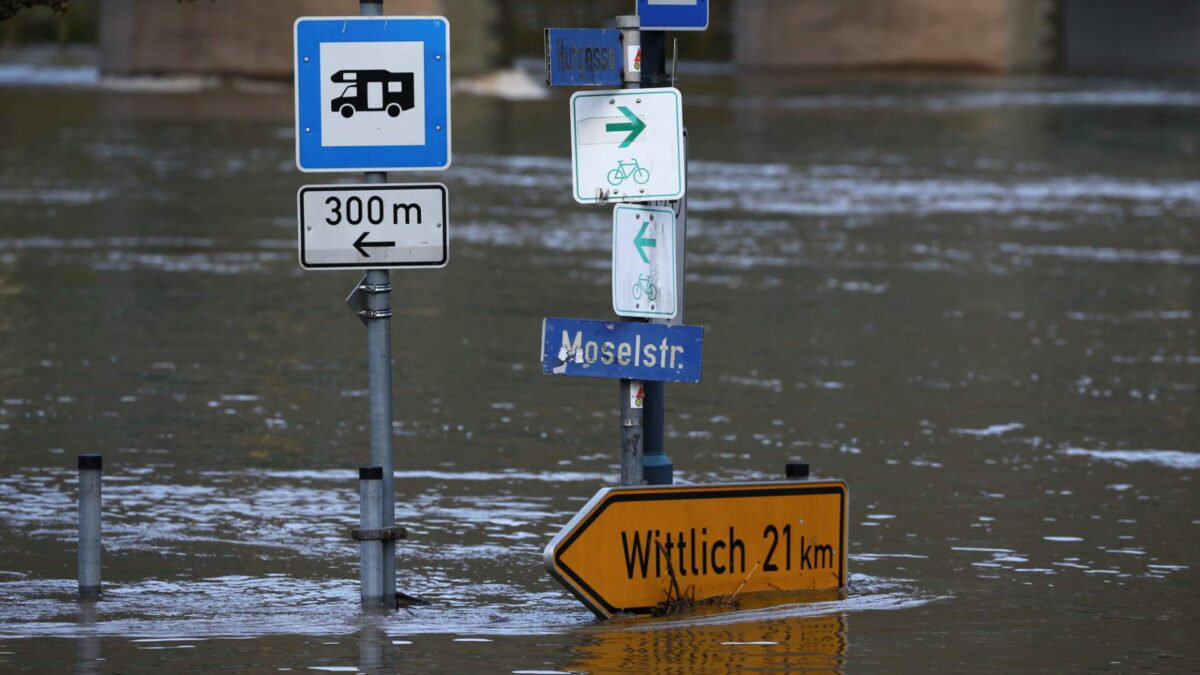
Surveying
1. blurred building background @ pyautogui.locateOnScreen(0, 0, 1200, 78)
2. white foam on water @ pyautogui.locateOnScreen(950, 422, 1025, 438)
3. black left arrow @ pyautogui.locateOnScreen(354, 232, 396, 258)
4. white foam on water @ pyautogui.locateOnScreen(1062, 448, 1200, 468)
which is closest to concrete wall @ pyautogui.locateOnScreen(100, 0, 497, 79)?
blurred building background @ pyautogui.locateOnScreen(0, 0, 1200, 78)

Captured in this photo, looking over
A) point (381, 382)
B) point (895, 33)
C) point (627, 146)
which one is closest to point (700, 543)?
point (381, 382)

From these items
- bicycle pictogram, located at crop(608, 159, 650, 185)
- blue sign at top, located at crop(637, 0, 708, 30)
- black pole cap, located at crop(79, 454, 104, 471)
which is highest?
blue sign at top, located at crop(637, 0, 708, 30)

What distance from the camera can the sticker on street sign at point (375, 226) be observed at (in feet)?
26.6

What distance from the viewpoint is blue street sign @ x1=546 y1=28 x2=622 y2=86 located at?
27.2ft

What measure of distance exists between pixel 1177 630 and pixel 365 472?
9.78 ft

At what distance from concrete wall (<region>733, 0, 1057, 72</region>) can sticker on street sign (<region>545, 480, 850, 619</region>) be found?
61.8 meters

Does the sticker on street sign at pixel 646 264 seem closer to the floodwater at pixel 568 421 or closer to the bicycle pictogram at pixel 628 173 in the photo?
the bicycle pictogram at pixel 628 173

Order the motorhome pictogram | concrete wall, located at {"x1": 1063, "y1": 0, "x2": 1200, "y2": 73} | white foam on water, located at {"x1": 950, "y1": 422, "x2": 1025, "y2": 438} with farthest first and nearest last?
1. concrete wall, located at {"x1": 1063, "y1": 0, "x2": 1200, "y2": 73}
2. white foam on water, located at {"x1": 950, "y1": 422, "x2": 1025, "y2": 438}
3. the motorhome pictogram

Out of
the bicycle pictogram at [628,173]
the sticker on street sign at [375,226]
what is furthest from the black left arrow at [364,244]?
the bicycle pictogram at [628,173]

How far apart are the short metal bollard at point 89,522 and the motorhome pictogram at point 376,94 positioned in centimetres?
159

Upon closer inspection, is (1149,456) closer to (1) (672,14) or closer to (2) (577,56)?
(1) (672,14)

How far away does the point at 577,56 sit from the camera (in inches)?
328

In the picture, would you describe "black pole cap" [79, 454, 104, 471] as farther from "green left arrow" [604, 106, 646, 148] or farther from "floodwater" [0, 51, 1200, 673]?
"green left arrow" [604, 106, 646, 148]

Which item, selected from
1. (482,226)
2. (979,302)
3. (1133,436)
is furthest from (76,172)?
(1133,436)
